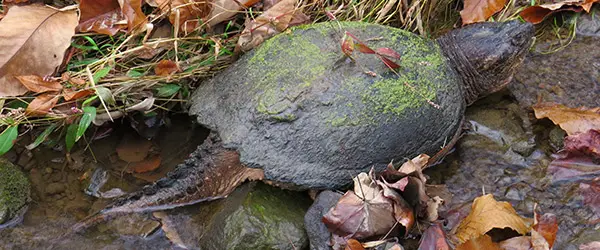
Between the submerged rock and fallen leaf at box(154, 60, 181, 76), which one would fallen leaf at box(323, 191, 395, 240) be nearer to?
the submerged rock

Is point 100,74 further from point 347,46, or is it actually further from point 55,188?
point 347,46

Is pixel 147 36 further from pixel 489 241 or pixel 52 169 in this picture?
pixel 489 241

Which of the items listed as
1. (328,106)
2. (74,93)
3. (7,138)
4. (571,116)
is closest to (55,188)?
(7,138)

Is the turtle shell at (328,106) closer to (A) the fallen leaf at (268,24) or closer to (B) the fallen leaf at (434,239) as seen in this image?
(A) the fallen leaf at (268,24)

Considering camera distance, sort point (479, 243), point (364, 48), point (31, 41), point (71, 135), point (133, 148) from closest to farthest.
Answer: point (479, 243) < point (364, 48) < point (31, 41) < point (71, 135) < point (133, 148)

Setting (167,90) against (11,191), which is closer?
(11,191)

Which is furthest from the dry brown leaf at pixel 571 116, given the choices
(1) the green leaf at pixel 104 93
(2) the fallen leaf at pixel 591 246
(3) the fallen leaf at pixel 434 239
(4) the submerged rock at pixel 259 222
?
(1) the green leaf at pixel 104 93

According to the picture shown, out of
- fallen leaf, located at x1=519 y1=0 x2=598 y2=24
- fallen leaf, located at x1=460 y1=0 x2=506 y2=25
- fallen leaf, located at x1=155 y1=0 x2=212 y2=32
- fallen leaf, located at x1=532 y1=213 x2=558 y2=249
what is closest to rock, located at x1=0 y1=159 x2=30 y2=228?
fallen leaf, located at x1=155 y1=0 x2=212 y2=32
